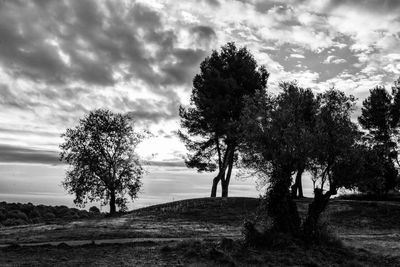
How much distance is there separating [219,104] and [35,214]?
26.2 m

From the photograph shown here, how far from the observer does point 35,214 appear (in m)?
50.2

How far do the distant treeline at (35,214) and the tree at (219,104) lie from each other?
14.3 meters

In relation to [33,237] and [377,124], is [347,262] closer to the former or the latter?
[33,237]

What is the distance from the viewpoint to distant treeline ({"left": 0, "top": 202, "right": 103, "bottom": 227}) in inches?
1687

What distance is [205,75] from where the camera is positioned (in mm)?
50312

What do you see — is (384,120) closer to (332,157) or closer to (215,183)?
(215,183)

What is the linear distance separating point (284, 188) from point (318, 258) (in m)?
4.17

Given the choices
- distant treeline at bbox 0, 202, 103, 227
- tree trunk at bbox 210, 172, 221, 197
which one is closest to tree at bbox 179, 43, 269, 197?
tree trunk at bbox 210, 172, 221, 197

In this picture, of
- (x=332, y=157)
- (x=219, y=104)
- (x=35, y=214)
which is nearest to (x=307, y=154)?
(x=332, y=157)

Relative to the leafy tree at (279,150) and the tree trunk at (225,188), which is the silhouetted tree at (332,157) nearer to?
the leafy tree at (279,150)

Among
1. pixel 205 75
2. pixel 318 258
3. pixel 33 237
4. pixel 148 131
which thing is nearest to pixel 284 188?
pixel 318 258

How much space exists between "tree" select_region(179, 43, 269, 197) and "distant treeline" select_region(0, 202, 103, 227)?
14.3 m

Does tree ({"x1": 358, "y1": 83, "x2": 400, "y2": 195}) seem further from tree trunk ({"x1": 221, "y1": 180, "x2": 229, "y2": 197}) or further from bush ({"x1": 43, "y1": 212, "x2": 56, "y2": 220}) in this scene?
bush ({"x1": 43, "y1": 212, "x2": 56, "y2": 220})

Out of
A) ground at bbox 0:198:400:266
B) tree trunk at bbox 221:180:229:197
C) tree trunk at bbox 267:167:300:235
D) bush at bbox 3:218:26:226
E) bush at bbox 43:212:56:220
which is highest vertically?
tree trunk at bbox 221:180:229:197
